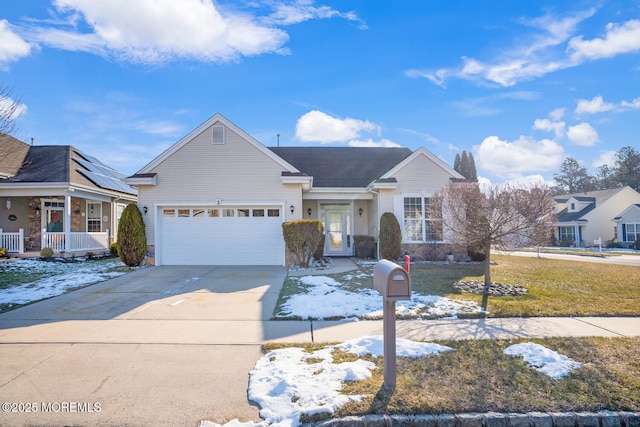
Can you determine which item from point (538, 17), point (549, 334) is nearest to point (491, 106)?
point (538, 17)

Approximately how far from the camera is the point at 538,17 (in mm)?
9555

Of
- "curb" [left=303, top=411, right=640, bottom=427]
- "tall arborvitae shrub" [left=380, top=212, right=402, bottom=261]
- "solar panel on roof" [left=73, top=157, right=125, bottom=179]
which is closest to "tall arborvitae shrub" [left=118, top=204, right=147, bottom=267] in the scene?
"solar panel on roof" [left=73, top=157, right=125, bottom=179]

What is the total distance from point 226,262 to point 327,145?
32.7ft

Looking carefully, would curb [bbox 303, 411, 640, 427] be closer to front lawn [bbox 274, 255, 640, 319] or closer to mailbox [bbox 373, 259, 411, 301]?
mailbox [bbox 373, 259, 411, 301]

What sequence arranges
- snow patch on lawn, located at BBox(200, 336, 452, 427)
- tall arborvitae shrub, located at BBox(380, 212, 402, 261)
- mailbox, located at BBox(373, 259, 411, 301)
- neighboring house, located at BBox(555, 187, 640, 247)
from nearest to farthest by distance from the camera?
snow patch on lawn, located at BBox(200, 336, 452, 427)
mailbox, located at BBox(373, 259, 411, 301)
tall arborvitae shrub, located at BBox(380, 212, 402, 261)
neighboring house, located at BBox(555, 187, 640, 247)

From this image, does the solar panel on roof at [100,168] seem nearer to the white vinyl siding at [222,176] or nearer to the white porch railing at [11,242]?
the white porch railing at [11,242]

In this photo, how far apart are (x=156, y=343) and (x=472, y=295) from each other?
6543mm

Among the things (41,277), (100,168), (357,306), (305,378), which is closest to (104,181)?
(100,168)

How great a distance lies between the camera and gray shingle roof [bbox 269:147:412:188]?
640 inches

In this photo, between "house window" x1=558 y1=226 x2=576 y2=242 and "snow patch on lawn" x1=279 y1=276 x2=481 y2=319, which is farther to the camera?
"house window" x1=558 y1=226 x2=576 y2=242

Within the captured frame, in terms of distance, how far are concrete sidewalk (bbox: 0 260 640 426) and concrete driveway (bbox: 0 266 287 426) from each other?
1 centimetres

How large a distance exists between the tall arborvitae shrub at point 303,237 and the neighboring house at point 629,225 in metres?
30.0

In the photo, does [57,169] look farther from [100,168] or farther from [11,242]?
[11,242]

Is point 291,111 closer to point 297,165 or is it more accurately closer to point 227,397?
point 297,165
